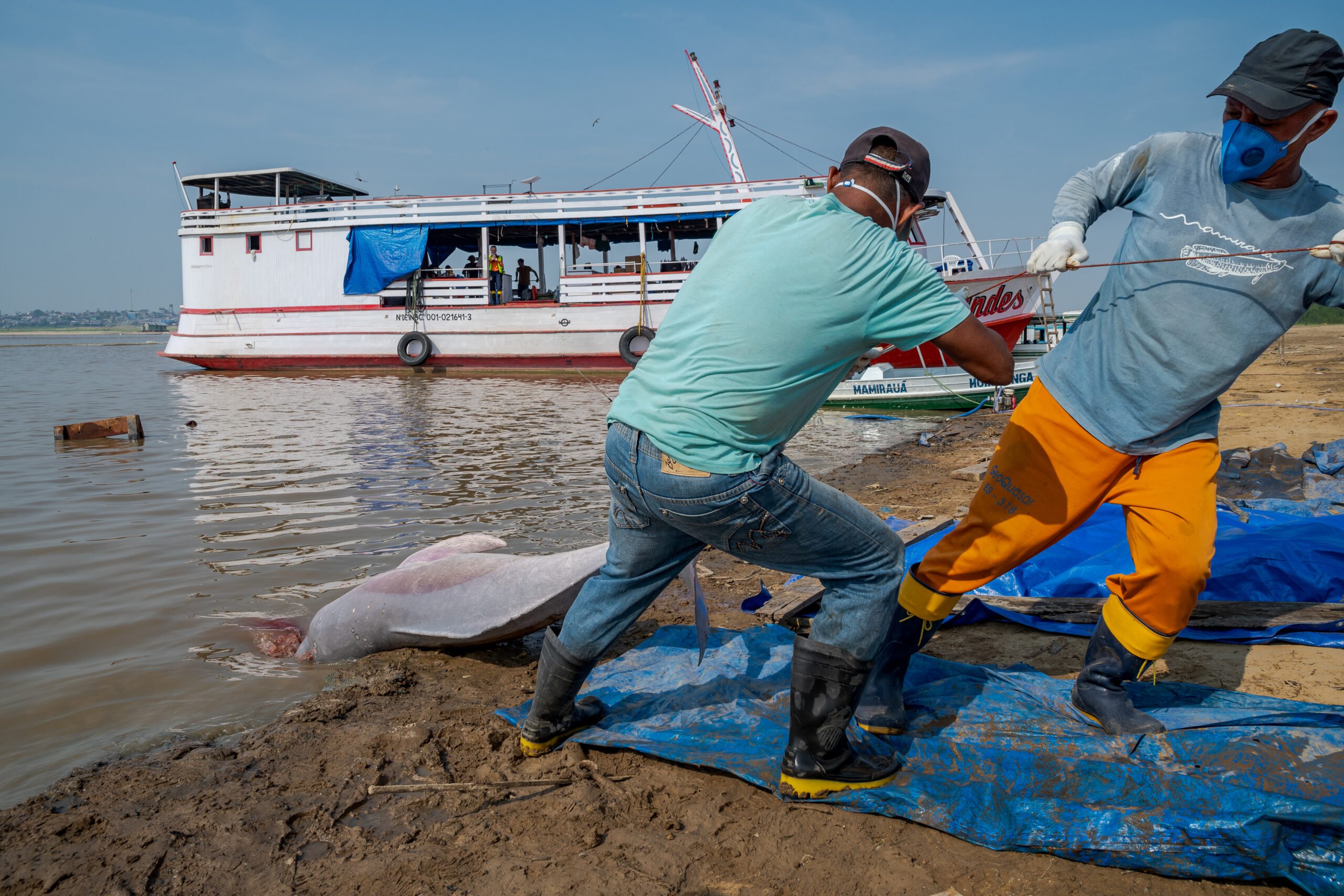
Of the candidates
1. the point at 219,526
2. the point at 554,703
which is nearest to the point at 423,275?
the point at 219,526

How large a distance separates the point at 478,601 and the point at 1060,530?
2.18m

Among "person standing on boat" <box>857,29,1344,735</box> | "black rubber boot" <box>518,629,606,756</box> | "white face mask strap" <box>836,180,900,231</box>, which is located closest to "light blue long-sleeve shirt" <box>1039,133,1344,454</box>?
"person standing on boat" <box>857,29,1344,735</box>

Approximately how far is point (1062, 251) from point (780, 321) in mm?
1004

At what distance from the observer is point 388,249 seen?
20781mm

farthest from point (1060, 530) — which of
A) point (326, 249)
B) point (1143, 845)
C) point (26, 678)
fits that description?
point (326, 249)

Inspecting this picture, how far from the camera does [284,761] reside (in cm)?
247

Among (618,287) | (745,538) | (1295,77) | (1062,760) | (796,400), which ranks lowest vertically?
(1062,760)

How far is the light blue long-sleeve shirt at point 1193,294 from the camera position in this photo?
2.21 meters

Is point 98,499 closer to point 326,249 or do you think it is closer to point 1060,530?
point 1060,530

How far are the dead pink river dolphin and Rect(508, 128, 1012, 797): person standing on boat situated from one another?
1.11 metres

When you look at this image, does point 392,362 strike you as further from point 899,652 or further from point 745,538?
point 745,538

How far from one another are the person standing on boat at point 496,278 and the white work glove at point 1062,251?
776 inches

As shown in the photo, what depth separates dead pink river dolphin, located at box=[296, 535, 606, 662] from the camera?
10.5 ft

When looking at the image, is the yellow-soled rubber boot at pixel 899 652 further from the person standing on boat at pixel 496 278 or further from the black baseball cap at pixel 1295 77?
the person standing on boat at pixel 496 278
